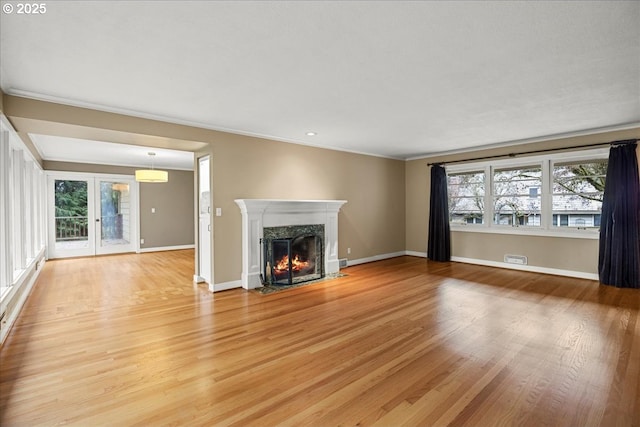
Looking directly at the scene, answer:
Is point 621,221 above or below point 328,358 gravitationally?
above

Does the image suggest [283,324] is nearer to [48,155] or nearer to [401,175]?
[401,175]

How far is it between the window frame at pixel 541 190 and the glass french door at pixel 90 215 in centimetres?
849

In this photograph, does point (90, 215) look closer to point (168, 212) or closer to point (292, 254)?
point (168, 212)

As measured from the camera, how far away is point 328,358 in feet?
8.37

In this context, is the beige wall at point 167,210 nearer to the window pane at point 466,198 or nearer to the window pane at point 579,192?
the window pane at point 466,198

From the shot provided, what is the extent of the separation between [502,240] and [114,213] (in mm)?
9429

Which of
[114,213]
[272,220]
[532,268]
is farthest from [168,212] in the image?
[532,268]

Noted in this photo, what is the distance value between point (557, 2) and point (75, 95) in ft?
13.8

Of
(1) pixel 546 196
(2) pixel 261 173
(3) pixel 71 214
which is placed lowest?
(3) pixel 71 214

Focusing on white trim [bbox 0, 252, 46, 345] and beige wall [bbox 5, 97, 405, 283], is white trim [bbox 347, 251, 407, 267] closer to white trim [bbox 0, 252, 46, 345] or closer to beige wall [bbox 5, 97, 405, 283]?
beige wall [bbox 5, 97, 405, 283]

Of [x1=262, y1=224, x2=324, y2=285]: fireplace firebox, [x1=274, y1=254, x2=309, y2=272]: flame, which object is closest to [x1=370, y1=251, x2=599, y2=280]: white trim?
[x1=262, y1=224, x2=324, y2=285]: fireplace firebox

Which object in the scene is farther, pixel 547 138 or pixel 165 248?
pixel 165 248

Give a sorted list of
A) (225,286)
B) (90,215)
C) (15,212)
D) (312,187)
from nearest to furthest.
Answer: (15,212) → (225,286) → (312,187) → (90,215)

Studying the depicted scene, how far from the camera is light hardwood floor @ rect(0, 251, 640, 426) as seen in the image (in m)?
1.89
